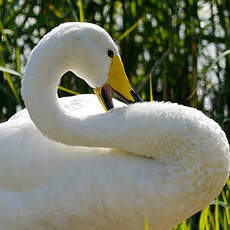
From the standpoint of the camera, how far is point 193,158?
241 centimetres

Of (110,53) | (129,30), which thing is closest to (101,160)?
(110,53)

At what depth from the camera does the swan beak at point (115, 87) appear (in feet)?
8.61

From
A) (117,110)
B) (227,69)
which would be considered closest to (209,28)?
(227,69)

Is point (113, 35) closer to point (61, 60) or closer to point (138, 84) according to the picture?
point (138, 84)

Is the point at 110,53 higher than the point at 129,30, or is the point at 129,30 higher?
the point at 110,53

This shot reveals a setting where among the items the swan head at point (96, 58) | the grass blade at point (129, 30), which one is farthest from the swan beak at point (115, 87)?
the grass blade at point (129, 30)

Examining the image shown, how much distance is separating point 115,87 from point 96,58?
0.48 feet

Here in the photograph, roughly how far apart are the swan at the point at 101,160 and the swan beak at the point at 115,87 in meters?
0.04

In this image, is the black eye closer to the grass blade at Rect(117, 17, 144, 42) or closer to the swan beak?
the swan beak

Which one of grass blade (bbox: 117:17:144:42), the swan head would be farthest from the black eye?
grass blade (bbox: 117:17:144:42)

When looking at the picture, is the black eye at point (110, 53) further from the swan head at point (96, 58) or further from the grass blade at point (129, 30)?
Answer: the grass blade at point (129, 30)

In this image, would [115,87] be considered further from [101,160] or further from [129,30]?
[129,30]

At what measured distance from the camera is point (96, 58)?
258 cm

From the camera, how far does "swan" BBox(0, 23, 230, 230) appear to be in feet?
7.95
